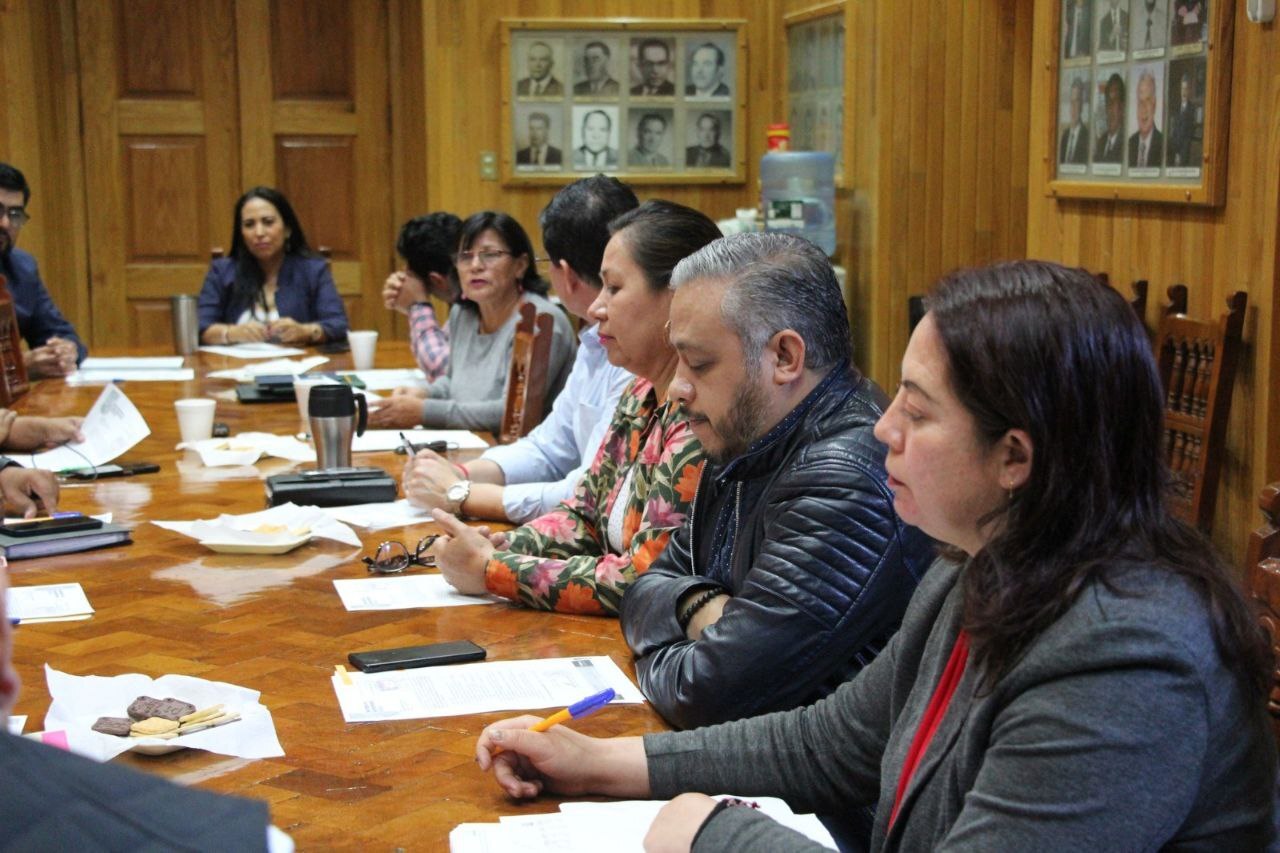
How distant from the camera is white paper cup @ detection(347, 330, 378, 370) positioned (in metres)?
5.32

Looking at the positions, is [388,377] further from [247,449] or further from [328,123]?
[328,123]

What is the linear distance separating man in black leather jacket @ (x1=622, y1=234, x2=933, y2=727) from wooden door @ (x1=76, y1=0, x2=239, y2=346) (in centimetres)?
611

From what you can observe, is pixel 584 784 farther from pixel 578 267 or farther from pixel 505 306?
pixel 505 306

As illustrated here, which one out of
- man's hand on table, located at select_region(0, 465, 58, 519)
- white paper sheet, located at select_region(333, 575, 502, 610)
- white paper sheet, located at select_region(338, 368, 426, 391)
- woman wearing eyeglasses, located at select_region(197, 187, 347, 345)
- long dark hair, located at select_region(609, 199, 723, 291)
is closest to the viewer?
white paper sheet, located at select_region(333, 575, 502, 610)

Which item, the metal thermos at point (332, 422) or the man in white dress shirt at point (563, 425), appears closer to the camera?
the man in white dress shirt at point (563, 425)

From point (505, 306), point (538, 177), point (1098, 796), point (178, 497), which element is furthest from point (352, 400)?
point (538, 177)

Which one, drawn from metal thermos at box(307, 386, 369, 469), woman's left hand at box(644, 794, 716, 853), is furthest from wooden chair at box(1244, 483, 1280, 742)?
metal thermos at box(307, 386, 369, 469)

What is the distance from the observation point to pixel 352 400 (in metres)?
3.42

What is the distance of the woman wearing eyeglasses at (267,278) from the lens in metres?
6.17

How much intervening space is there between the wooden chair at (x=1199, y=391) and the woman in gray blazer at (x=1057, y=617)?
228 centimetres

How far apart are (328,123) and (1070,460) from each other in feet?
23.0

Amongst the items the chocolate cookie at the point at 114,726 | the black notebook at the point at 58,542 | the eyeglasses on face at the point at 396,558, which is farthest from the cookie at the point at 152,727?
the black notebook at the point at 58,542

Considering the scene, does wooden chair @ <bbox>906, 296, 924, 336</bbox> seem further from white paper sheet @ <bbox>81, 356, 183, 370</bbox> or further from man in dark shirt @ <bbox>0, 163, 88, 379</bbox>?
man in dark shirt @ <bbox>0, 163, 88, 379</bbox>

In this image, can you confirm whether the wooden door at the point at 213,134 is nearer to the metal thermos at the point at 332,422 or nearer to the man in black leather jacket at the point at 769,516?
the metal thermos at the point at 332,422
